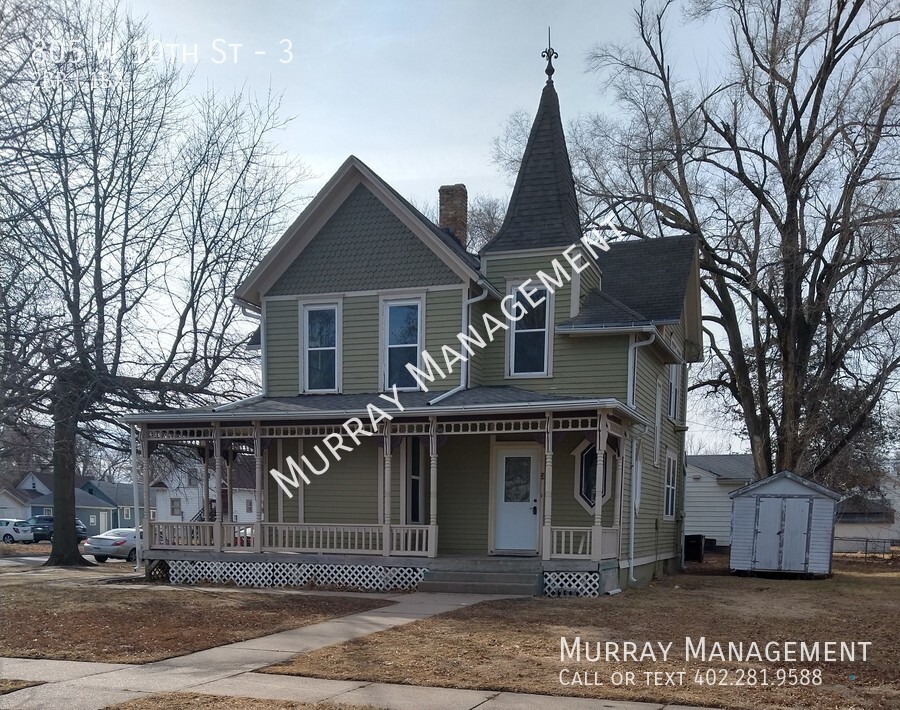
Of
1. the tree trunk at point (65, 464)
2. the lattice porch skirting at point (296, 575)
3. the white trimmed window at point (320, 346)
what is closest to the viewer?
the lattice porch skirting at point (296, 575)

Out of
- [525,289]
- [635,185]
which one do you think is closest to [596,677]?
[525,289]

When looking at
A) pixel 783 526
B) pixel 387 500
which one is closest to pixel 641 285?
pixel 387 500

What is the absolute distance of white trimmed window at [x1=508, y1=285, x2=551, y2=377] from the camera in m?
17.0

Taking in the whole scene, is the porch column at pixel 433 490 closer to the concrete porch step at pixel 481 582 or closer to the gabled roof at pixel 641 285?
the concrete porch step at pixel 481 582

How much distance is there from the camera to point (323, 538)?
17422mm

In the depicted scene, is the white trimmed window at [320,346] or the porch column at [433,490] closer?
the porch column at [433,490]

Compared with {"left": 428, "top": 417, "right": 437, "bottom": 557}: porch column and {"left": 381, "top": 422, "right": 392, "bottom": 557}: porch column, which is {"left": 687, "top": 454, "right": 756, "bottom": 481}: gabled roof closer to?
{"left": 428, "top": 417, "right": 437, "bottom": 557}: porch column

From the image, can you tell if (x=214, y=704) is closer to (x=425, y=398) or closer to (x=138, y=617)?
(x=138, y=617)

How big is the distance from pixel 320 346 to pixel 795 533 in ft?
43.4

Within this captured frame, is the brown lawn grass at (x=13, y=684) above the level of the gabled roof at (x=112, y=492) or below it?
above

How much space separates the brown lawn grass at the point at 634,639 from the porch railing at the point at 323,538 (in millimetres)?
3879

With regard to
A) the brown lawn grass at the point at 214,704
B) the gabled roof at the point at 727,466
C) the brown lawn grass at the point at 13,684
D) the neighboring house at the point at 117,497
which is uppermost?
the brown lawn grass at the point at 214,704

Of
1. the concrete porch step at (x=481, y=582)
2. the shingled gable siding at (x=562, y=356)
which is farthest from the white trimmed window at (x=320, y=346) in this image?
the concrete porch step at (x=481, y=582)

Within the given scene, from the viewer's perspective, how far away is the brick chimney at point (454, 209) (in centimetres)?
1975
